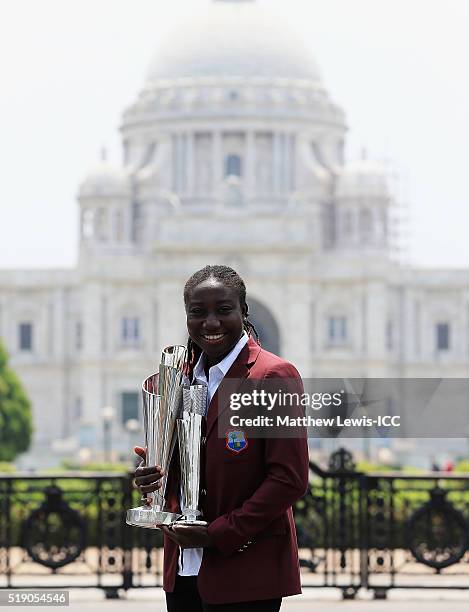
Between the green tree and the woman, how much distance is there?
175 feet

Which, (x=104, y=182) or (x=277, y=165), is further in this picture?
(x=277, y=165)

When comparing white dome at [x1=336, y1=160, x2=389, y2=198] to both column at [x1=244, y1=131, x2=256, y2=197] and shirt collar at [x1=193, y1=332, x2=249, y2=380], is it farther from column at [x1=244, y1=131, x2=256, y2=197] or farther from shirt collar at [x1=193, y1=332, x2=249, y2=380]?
shirt collar at [x1=193, y1=332, x2=249, y2=380]

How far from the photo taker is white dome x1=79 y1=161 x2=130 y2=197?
274ft

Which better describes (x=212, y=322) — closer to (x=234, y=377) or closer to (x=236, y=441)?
(x=234, y=377)

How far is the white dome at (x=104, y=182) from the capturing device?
83625mm

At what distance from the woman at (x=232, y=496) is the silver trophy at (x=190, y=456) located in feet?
0.21

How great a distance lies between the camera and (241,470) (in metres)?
6.81

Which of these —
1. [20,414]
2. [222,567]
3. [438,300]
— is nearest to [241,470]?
[222,567]

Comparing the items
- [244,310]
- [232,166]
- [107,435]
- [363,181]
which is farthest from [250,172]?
[244,310]

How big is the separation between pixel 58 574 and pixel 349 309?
2474 inches

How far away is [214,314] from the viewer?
693 cm

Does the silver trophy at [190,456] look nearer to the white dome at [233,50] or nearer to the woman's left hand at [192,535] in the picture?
the woman's left hand at [192,535]

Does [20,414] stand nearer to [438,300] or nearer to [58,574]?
[438,300]

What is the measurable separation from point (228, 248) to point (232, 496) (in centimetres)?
6756
